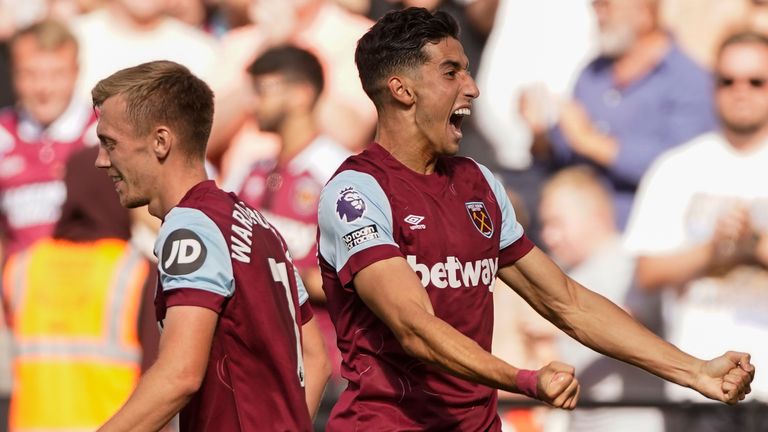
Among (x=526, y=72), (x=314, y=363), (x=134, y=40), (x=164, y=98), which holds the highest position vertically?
(x=164, y=98)

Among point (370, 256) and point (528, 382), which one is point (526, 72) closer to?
point (370, 256)

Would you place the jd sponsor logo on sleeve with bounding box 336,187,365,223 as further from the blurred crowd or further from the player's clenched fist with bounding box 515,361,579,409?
the blurred crowd

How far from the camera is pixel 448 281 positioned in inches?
154

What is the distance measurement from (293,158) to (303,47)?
59cm

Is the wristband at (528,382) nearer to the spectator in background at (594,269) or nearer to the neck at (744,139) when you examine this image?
the spectator in background at (594,269)

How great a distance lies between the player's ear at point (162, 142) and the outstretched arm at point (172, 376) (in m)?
0.46

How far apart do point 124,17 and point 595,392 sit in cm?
324

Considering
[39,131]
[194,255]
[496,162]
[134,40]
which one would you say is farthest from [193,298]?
[39,131]

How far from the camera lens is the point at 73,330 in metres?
7.58

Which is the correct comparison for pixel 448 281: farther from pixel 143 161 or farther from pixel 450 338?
pixel 143 161

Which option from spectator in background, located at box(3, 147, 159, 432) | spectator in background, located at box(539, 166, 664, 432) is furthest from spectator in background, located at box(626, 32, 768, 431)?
spectator in background, located at box(3, 147, 159, 432)

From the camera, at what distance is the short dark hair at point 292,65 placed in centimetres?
748

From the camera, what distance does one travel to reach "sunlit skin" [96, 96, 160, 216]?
142 inches

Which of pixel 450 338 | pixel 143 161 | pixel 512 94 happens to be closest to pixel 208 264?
pixel 143 161
